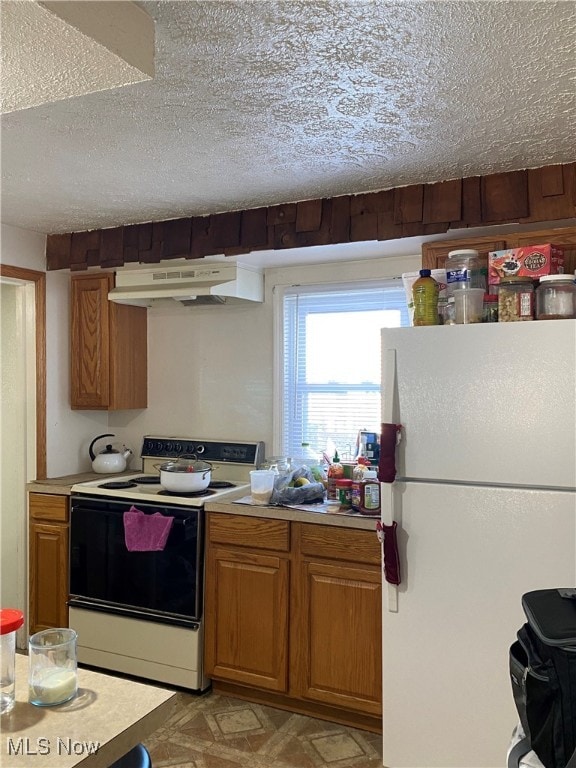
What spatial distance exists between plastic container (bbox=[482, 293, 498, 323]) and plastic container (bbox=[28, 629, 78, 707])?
1.73 meters

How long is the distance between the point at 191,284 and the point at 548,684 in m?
2.70

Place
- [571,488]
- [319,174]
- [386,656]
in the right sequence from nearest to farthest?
[571,488], [386,656], [319,174]

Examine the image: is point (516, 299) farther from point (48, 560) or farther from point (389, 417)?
point (48, 560)

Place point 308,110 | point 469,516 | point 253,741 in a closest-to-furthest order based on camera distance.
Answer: point 308,110 → point 469,516 → point 253,741

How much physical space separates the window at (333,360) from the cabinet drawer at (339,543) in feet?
2.25

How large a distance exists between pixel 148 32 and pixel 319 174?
1.17m

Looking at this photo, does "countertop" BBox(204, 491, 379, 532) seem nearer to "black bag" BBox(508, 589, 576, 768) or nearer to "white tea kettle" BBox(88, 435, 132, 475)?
"white tea kettle" BBox(88, 435, 132, 475)

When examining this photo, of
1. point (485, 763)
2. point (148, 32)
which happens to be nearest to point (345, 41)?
point (148, 32)

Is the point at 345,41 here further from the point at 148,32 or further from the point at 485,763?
the point at 485,763

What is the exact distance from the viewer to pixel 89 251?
357 cm

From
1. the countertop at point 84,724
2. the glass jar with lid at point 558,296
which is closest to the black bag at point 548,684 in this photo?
the countertop at point 84,724

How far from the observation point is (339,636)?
274 cm

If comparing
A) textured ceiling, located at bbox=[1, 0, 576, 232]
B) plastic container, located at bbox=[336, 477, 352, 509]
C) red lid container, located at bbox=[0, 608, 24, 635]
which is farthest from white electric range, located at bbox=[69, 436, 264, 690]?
red lid container, located at bbox=[0, 608, 24, 635]

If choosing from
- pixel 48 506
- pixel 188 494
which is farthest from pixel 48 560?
pixel 188 494
